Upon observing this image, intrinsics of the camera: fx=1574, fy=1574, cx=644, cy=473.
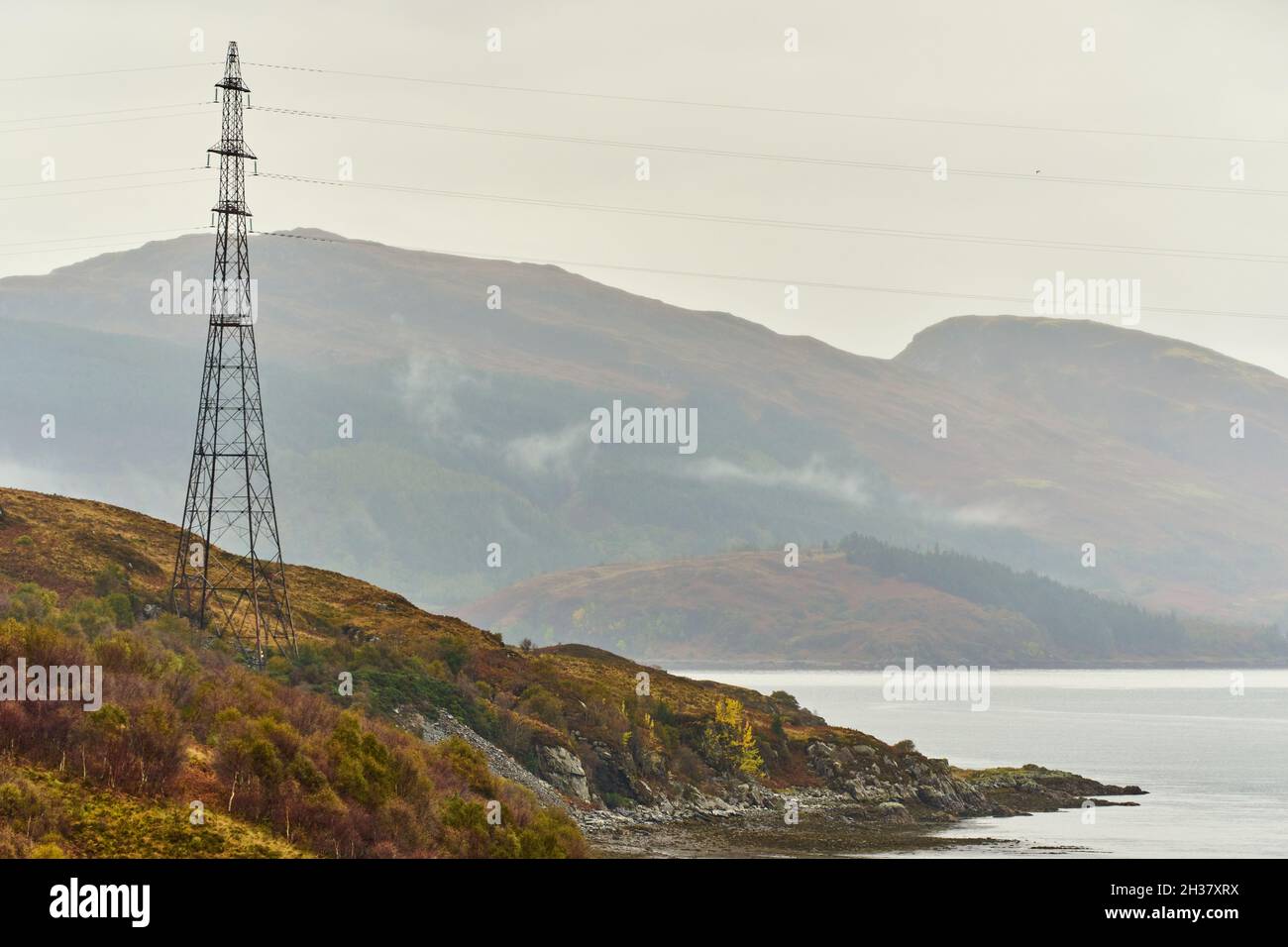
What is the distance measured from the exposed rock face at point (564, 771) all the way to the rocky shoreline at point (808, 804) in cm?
8

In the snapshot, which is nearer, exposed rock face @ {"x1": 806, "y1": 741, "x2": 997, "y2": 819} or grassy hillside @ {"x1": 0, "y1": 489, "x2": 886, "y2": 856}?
grassy hillside @ {"x1": 0, "y1": 489, "x2": 886, "y2": 856}

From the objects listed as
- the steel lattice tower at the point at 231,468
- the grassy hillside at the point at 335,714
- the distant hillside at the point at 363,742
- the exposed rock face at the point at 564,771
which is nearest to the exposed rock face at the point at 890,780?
the distant hillside at the point at 363,742

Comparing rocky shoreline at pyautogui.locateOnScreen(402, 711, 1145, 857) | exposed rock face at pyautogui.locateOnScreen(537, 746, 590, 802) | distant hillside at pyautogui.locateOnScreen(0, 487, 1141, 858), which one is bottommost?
rocky shoreline at pyautogui.locateOnScreen(402, 711, 1145, 857)

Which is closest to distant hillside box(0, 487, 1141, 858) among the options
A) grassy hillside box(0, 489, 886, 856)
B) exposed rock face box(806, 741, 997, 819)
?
grassy hillside box(0, 489, 886, 856)

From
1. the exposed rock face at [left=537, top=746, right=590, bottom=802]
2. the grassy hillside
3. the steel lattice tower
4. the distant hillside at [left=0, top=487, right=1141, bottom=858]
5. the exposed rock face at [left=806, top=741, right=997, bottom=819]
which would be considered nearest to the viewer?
the distant hillside at [left=0, top=487, right=1141, bottom=858]

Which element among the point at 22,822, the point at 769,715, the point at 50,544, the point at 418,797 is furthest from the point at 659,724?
the point at 22,822

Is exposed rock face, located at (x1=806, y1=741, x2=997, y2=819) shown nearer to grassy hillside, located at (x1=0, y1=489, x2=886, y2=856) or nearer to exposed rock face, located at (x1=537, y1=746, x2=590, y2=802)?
grassy hillside, located at (x1=0, y1=489, x2=886, y2=856)

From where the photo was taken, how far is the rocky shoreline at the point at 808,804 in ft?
259

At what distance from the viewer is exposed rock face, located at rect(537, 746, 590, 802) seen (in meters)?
84.9

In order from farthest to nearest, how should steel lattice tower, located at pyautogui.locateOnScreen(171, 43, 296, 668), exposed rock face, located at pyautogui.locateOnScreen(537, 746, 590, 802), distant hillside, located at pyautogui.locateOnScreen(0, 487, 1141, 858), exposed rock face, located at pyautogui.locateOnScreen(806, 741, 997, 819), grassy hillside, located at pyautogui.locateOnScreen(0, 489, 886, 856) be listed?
exposed rock face, located at pyautogui.locateOnScreen(806, 741, 997, 819), exposed rock face, located at pyautogui.locateOnScreen(537, 746, 590, 802), steel lattice tower, located at pyautogui.locateOnScreen(171, 43, 296, 668), grassy hillside, located at pyautogui.locateOnScreen(0, 489, 886, 856), distant hillside, located at pyautogui.locateOnScreen(0, 487, 1141, 858)

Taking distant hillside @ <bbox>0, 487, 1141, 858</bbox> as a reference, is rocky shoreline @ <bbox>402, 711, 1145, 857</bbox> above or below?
below

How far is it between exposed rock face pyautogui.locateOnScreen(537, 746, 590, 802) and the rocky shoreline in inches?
3.0

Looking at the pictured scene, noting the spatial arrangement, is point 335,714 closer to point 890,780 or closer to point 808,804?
point 808,804
